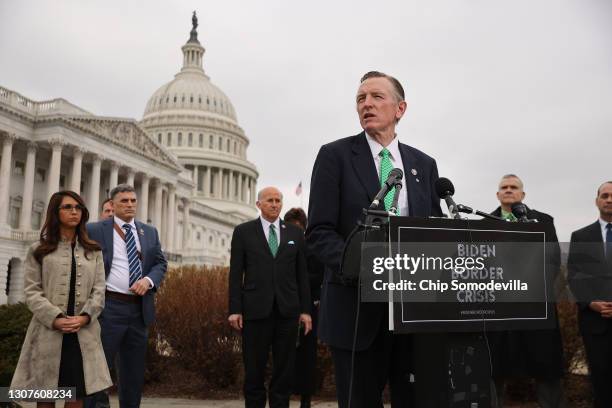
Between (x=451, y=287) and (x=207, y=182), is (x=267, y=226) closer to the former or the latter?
(x=451, y=287)

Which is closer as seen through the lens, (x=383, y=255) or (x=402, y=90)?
(x=383, y=255)

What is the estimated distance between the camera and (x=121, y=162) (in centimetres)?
5934

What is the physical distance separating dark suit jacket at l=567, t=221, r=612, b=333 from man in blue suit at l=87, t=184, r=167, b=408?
417 cm

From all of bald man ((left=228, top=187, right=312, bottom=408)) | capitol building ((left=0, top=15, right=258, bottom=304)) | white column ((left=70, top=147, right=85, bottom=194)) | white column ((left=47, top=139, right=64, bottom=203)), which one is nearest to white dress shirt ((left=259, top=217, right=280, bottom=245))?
bald man ((left=228, top=187, right=312, bottom=408))

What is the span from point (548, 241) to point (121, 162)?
59651 millimetres

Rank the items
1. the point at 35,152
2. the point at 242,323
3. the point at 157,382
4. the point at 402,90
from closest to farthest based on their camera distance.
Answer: the point at 402,90 < the point at 242,323 < the point at 157,382 < the point at 35,152

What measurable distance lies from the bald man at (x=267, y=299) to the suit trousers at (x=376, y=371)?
3.14 m

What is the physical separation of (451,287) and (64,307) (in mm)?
3820

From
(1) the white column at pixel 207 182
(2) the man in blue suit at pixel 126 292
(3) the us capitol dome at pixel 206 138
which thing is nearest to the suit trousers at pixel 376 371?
(2) the man in blue suit at pixel 126 292

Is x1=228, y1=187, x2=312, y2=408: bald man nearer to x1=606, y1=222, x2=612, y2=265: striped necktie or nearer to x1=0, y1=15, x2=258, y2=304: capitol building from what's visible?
x1=606, y1=222, x2=612, y2=265: striped necktie

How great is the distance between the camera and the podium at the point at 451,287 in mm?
2658

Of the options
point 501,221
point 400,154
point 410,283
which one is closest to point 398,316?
point 410,283

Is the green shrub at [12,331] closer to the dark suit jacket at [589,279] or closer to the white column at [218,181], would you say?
the dark suit jacket at [589,279]

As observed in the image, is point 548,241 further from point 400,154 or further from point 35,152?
point 35,152
